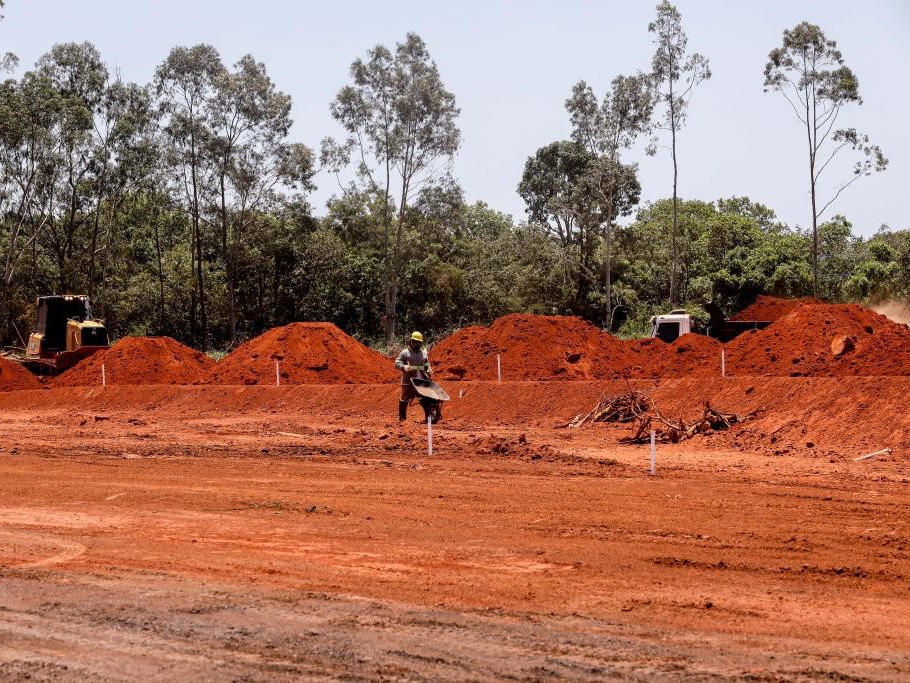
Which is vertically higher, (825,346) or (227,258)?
(227,258)

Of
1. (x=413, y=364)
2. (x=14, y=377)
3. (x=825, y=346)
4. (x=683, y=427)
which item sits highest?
(x=825, y=346)

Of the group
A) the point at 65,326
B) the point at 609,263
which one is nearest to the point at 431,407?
the point at 65,326

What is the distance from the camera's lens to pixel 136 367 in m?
37.8

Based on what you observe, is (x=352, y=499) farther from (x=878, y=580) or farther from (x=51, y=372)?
(x=51, y=372)

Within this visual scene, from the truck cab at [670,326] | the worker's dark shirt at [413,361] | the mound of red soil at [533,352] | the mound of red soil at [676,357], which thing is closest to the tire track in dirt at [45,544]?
the worker's dark shirt at [413,361]

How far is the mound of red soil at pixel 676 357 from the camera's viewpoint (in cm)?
3262

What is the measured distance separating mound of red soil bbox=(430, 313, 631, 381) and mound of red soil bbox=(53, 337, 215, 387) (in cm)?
892

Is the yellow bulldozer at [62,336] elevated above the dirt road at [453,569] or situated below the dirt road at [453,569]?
above

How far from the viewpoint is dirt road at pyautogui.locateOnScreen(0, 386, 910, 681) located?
19.8ft

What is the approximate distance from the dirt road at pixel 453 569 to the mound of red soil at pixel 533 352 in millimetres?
16394

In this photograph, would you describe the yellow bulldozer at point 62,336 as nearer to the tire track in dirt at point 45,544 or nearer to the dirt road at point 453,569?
the dirt road at point 453,569

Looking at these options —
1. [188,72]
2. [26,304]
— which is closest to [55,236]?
[26,304]

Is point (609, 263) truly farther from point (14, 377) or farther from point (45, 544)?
point (45, 544)

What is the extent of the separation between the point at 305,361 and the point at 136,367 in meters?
6.45
